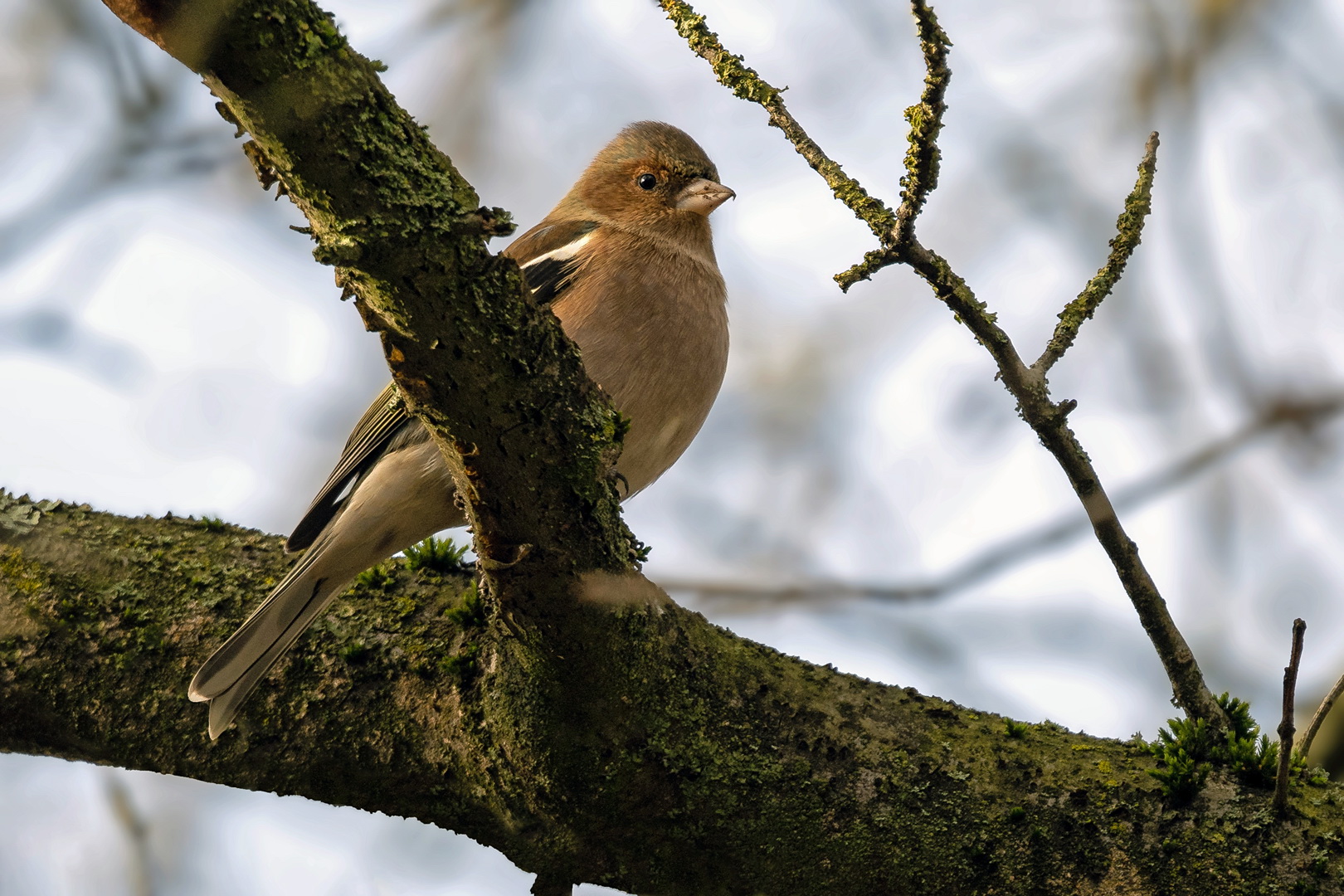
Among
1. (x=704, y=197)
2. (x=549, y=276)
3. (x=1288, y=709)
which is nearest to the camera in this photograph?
(x=1288, y=709)

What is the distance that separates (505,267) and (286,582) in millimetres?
1626

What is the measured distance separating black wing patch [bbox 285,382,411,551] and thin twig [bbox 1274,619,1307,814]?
9.40ft

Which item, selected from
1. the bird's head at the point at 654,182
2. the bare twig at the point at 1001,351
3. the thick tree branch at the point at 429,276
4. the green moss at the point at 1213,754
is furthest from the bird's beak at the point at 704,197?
the green moss at the point at 1213,754

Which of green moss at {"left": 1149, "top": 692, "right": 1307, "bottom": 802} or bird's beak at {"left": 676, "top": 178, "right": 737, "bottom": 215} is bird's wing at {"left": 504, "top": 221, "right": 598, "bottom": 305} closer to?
bird's beak at {"left": 676, "top": 178, "right": 737, "bottom": 215}

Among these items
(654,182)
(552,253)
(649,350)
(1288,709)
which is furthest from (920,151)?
(654,182)

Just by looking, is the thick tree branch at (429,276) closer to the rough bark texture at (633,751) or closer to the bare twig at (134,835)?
the rough bark texture at (633,751)

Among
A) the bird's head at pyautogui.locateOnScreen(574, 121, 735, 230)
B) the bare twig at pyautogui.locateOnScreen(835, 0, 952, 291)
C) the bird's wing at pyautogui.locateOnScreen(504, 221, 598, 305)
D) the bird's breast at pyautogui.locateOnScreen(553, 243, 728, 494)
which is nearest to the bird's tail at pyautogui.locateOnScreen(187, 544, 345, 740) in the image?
the bird's breast at pyautogui.locateOnScreen(553, 243, 728, 494)

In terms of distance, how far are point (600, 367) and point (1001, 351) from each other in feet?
5.67

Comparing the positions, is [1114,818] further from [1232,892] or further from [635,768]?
[635,768]

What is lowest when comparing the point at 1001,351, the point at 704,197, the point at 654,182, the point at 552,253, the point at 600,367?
the point at 1001,351

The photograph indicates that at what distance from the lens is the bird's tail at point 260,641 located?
339 centimetres

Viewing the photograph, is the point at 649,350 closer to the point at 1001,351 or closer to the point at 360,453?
the point at 360,453

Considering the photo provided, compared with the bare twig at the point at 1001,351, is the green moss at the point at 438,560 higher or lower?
lower

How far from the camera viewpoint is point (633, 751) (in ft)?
10.5
